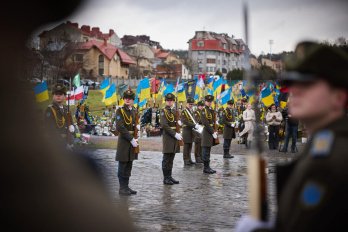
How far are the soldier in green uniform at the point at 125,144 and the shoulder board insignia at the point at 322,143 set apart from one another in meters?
7.33

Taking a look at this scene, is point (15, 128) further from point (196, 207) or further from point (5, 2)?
point (196, 207)

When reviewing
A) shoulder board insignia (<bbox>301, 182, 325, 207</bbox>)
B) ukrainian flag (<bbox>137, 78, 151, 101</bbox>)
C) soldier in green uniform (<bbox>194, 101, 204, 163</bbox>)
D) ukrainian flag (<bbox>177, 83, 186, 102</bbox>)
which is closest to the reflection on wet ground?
soldier in green uniform (<bbox>194, 101, 204, 163</bbox>)

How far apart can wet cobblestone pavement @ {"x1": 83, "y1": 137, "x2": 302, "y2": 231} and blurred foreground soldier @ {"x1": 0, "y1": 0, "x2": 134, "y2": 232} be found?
282cm

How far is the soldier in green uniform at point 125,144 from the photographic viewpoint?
29.1 ft

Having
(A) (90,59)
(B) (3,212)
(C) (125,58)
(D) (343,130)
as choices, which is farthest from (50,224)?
(C) (125,58)

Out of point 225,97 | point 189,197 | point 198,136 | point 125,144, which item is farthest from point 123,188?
point 225,97

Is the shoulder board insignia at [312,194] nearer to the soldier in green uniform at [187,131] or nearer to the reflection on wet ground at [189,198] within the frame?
the reflection on wet ground at [189,198]

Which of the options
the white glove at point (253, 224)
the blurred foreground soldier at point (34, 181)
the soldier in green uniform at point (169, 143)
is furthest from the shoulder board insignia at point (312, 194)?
the soldier in green uniform at point (169, 143)

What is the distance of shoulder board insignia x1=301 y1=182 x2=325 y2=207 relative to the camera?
1.47 m

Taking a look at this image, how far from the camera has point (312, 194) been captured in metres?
1.48

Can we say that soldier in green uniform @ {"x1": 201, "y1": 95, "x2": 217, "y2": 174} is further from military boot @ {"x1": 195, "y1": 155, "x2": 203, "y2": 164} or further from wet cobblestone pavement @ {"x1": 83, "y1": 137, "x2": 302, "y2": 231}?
military boot @ {"x1": 195, "y1": 155, "x2": 203, "y2": 164}

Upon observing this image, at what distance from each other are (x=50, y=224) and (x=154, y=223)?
18.3ft

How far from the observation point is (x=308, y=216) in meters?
1.48

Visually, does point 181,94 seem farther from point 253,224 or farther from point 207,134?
point 253,224
